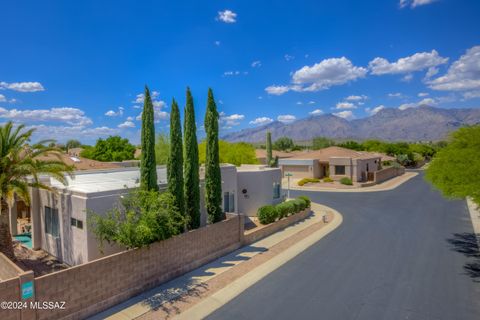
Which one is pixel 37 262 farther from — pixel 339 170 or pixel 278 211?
pixel 339 170

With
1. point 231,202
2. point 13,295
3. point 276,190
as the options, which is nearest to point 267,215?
point 231,202

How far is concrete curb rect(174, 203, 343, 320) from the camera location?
10.6m

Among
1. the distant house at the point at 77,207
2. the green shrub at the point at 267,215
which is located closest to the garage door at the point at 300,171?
the distant house at the point at 77,207

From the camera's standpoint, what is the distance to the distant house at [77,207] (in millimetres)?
12828

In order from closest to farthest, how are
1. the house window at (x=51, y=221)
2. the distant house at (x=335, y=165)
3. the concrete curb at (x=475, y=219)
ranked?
1. the house window at (x=51, y=221)
2. the concrete curb at (x=475, y=219)
3. the distant house at (x=335, y=165)

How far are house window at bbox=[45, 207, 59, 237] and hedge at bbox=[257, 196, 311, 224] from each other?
39.5 ft

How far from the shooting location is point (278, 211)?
21.3 metres

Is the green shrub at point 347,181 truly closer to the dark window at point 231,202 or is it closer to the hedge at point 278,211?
the hedge at point 278,211

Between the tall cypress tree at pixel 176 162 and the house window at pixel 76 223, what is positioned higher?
the tall cypress tree at pixel 176 162

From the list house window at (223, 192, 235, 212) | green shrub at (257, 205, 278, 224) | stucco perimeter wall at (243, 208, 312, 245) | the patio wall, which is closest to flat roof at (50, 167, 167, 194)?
house window at (223, 192, 235, 212)

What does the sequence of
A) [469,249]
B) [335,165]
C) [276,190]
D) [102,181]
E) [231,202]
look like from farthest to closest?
[335,165]
[276,190]
[231,202]
[102,181]
[469,249]

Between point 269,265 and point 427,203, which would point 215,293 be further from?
point 427,203

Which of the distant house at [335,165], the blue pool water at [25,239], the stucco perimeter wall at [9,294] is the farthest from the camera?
the distant house at [335,165]

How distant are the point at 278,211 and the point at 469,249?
36.2 feet
